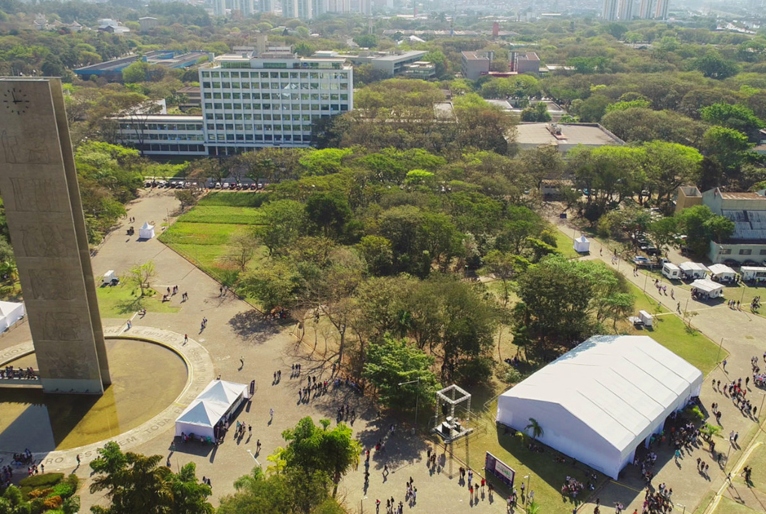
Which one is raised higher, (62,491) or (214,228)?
(62,491)

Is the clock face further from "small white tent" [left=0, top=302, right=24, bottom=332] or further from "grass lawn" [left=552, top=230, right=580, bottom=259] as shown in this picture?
"grass lawn" [left=552, top=230, right=580, bottom=259]

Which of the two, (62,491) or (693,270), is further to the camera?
(693,270)

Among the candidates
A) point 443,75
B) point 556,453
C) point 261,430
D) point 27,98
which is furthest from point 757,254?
point 443,75

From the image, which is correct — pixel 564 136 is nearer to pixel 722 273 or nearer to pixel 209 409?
pixel 722 273

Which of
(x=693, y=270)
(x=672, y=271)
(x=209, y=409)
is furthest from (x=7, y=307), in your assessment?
(x=693, y=270)

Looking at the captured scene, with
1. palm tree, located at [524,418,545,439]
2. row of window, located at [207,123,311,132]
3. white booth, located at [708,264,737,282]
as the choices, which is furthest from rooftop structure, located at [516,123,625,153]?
palm tree, located at [524,418,545,439]

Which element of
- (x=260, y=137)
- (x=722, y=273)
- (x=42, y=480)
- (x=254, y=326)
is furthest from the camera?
(x=260, y=137)

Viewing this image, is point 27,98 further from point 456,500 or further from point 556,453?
point 556,453

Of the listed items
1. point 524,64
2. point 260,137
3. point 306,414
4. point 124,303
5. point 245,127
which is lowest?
point 306,414
